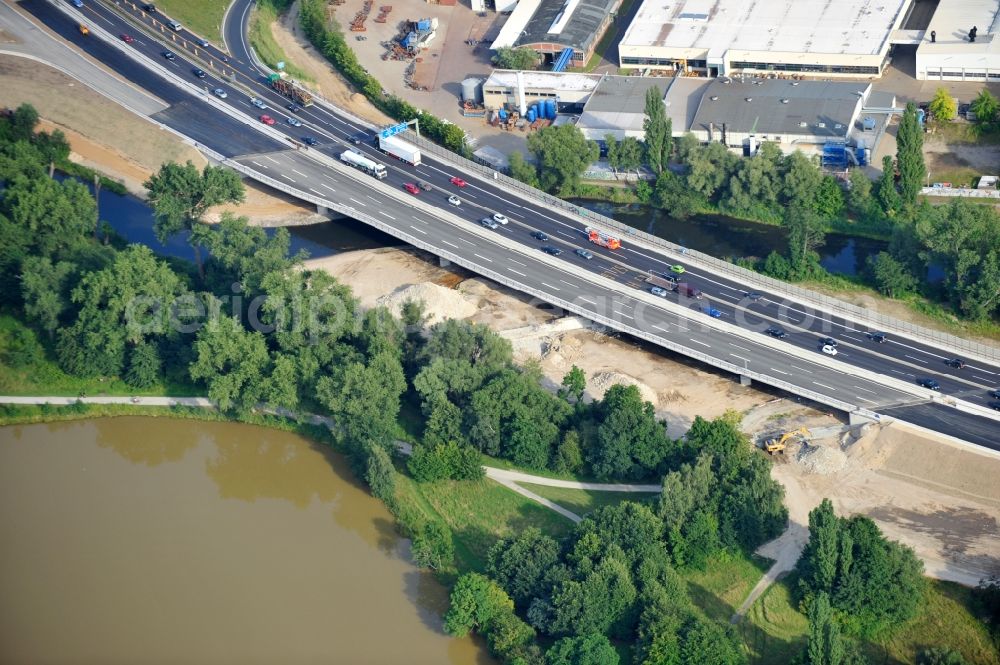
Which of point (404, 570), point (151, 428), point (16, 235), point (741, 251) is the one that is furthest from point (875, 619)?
point (16, 235)

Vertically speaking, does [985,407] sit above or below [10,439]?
above

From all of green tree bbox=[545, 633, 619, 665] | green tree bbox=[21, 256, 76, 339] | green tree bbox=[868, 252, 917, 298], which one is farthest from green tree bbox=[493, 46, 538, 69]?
green tree bbox=[545, 633, 619, 665]

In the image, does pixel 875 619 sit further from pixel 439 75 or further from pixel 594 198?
pixel 439 75

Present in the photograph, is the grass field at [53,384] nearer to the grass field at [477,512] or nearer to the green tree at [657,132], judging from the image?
the grass field at [477,512]

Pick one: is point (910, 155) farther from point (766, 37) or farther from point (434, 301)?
point (434, 301)

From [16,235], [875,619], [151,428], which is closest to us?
[875,619]

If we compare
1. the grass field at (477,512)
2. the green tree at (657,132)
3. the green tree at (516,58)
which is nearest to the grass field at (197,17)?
the green tree at (516,58)
